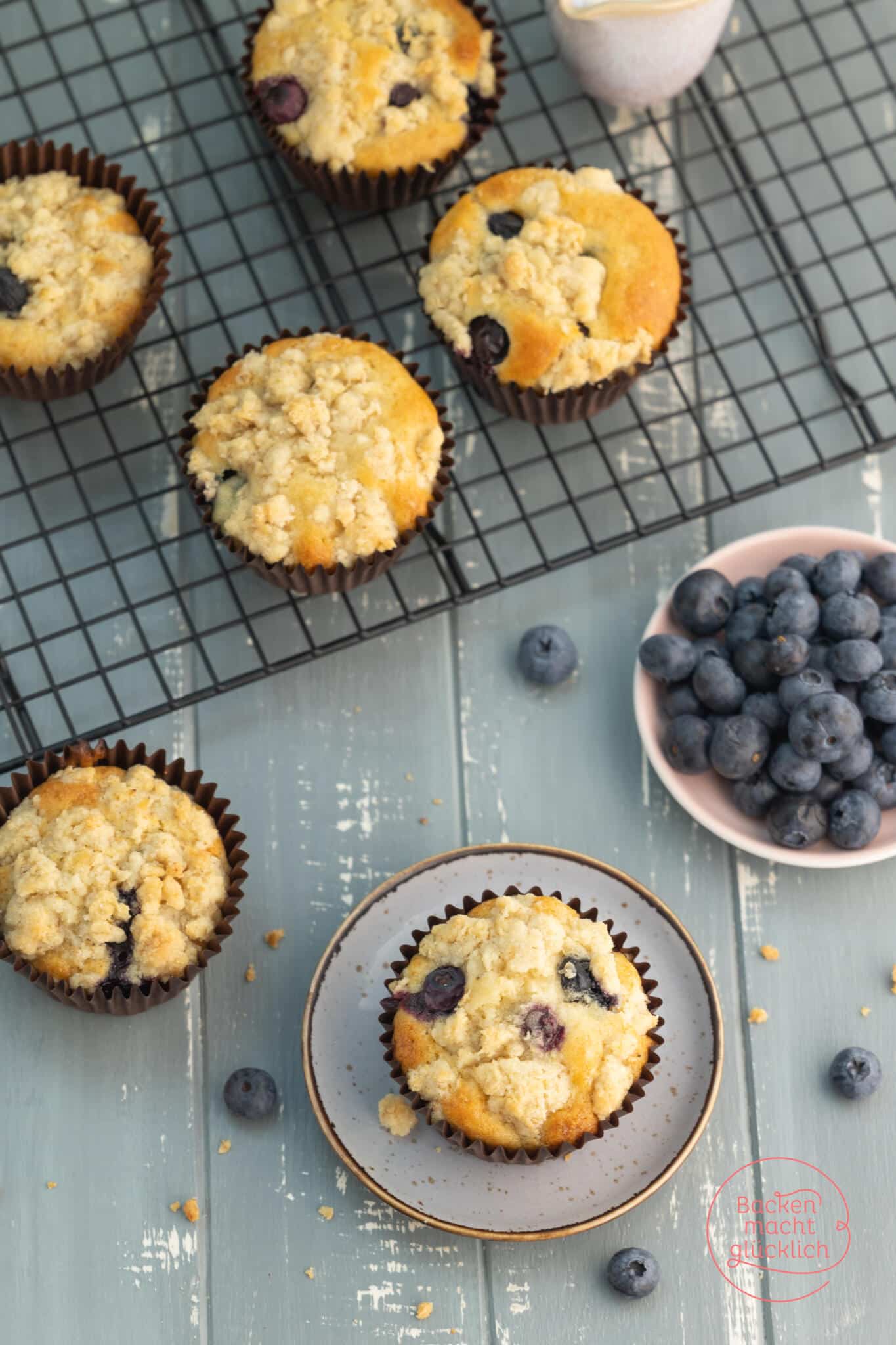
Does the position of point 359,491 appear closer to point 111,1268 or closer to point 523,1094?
point 523,1094

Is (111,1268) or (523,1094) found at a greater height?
(523,1094)

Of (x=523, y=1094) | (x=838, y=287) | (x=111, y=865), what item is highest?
(x=838, y=287)

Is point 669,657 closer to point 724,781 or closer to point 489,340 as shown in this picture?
point 724,781

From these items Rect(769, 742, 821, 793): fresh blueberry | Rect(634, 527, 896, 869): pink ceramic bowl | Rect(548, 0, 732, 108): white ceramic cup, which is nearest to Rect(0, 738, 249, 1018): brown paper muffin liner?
Rect(634, 527, 896, 869): pink ceramic bowl

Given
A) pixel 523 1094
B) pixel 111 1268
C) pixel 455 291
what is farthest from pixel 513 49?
pixel 111 1268

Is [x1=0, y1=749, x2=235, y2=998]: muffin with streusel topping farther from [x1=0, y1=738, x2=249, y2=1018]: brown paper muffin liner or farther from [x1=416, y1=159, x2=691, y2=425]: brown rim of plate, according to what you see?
[x1=416, y1=159, x2=691, y2=425]: brown rim of plate

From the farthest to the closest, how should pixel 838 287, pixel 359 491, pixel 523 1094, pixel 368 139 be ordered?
pixel 838 287 → pixel 368 139 → pixel 359 491 → pixel 523 1094

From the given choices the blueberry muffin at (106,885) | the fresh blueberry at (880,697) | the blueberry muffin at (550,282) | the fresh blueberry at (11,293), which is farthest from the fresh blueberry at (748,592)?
the fresh blueberry at (11,293)
